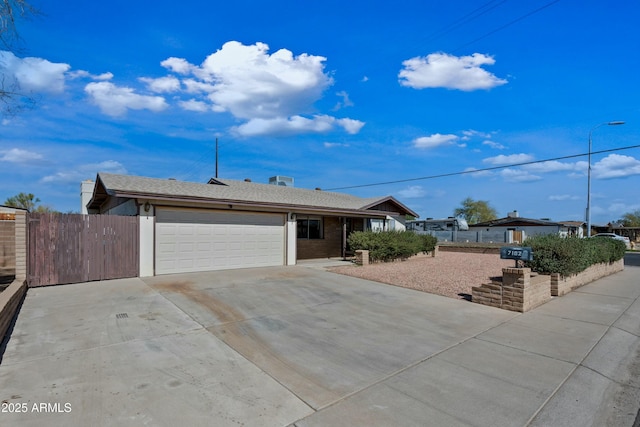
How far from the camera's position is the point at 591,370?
442 cm

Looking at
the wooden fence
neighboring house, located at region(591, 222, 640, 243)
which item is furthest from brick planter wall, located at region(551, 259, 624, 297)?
neighboring house, located at region(591, 222, 640, 243)

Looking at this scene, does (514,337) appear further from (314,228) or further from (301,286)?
(314,228)

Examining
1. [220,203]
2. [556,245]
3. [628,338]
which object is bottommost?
[628,338]

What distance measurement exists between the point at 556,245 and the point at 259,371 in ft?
28.7

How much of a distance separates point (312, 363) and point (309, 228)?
13367mm

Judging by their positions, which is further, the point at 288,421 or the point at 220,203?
the point at 220,203

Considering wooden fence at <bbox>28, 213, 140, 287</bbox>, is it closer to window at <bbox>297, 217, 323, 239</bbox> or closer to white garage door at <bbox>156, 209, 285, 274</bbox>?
white garage door at <bbox>156, 209, 285, 274</bbox>

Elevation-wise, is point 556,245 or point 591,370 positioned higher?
point 556,245

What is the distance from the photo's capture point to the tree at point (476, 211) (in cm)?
5941

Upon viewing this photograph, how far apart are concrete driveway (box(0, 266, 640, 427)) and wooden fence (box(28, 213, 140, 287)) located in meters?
1.91

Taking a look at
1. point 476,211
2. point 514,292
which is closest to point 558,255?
point 514,292

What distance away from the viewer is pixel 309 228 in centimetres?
1770

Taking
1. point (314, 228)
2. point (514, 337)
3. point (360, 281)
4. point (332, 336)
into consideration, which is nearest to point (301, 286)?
point (360, 281)

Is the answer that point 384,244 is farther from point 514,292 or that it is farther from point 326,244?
point 514,292
